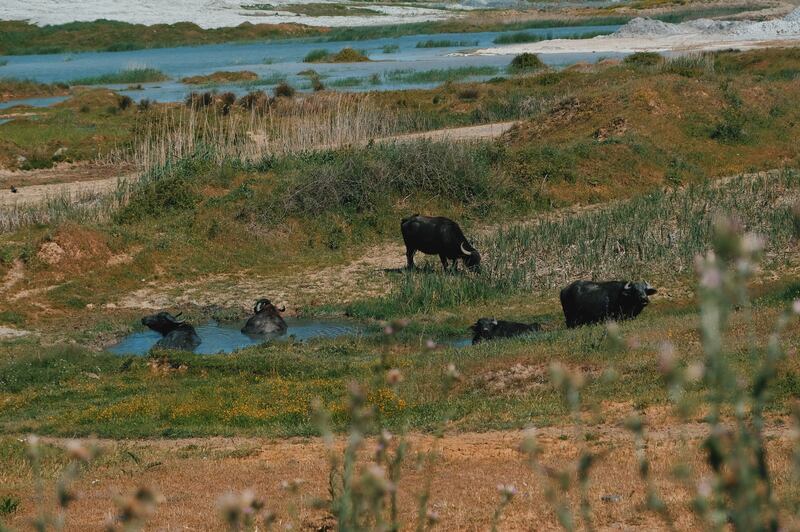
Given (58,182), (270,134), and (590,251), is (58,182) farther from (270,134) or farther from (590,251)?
(590,251)

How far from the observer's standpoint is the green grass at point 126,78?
8071 centimetres

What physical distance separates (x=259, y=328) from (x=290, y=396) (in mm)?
6064

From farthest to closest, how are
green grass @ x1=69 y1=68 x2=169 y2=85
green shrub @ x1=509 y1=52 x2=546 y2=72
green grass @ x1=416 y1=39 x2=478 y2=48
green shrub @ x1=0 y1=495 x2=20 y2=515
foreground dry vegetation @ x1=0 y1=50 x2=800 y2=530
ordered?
green grass @ x1=416 y1=39 x2=478 y2=48 → green grass @ x1=69 y1=68 x2=169 y2=85 → green shrub @ x1=509 y1=52 x2=546 y2=72 → green shrub @ x1=0 y1=495 x2=20 y2=515 → foreground dry vegetation @ x1=0 y1=50 x2=800 y2=530

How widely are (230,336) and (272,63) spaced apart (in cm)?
7645

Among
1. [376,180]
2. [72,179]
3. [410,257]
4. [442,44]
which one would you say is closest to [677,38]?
[442,44]

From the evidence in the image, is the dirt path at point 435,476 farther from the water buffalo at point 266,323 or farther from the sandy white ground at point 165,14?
the sandy white ground at point 165,14

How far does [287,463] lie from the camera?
12117 mm

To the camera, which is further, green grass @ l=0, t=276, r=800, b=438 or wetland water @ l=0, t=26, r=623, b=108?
wetland water @ l=0, t=26, r=623, b=108

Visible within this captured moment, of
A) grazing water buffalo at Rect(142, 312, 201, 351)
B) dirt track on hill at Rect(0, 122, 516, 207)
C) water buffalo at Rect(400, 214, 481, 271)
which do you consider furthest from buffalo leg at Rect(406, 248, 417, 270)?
dirt track on hill at Rect(0, 122, 516, 207)

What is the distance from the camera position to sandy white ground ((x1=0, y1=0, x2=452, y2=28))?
475 feet

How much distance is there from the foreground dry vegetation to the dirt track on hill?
1991mm

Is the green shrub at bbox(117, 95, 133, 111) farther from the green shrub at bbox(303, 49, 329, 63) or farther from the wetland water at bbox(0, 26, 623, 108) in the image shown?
the green shrub at bbox(303, 49, 329, 63)

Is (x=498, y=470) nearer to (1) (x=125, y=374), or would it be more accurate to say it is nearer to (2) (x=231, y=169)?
(1) (x=125, y=374)

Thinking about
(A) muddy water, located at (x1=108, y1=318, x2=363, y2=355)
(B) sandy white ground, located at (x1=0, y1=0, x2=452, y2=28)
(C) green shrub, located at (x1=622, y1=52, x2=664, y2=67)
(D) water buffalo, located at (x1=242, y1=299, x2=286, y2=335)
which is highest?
(B) sandy white ground, located at (x1=0, y1=0, x2=452, y2=28)
